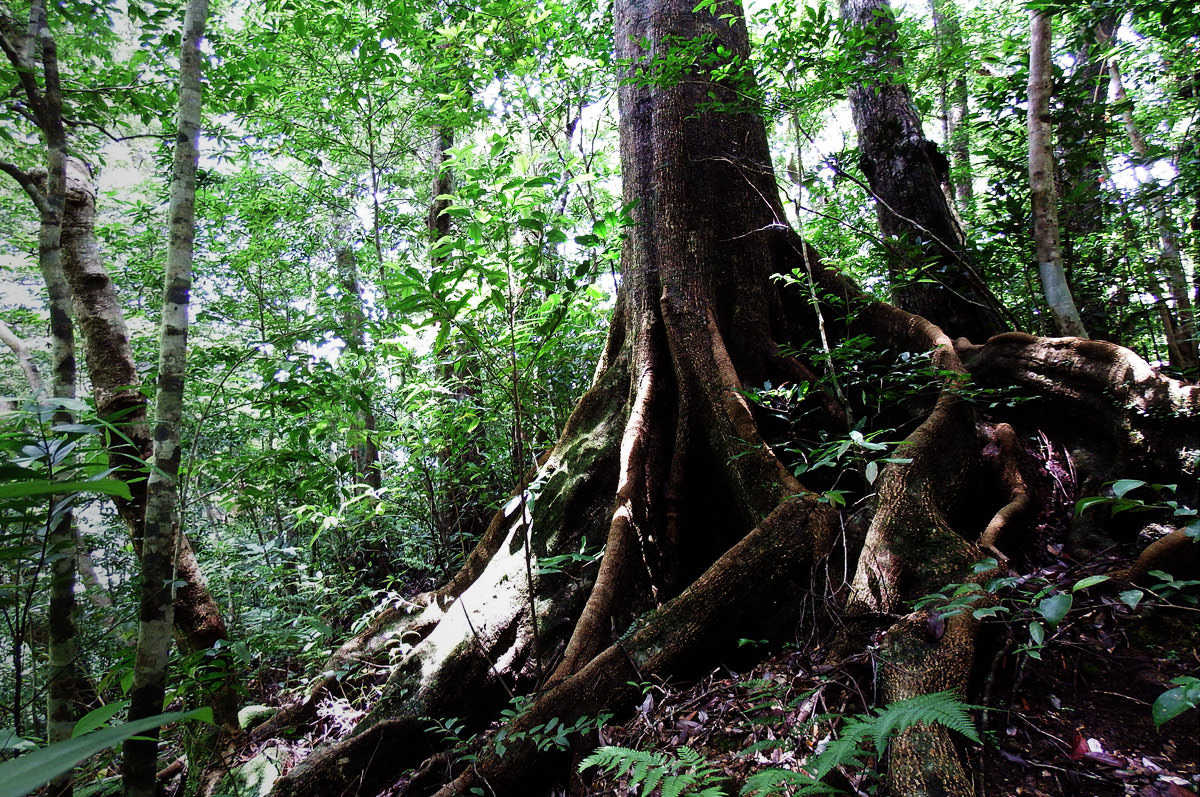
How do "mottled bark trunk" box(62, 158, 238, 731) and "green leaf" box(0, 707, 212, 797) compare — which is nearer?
"green leaf" box(0, 707, 212, 797)

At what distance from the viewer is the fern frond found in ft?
3.84

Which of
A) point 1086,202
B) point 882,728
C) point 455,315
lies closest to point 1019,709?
point 882,728

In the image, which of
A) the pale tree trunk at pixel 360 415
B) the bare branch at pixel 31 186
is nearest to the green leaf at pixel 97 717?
the pale tree trunk at pixel 360 415

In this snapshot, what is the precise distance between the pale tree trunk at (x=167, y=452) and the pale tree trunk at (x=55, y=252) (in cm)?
49

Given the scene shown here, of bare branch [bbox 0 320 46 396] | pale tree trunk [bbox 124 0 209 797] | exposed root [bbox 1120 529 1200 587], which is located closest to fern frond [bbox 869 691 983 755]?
exposed root [bbox 1120 529 1200 587]

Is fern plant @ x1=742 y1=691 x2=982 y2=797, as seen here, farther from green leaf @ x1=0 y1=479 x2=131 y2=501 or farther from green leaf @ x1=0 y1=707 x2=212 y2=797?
green leaf @ x1=0 y1=479 x2=131 y2=501

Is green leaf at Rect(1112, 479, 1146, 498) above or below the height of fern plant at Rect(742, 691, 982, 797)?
above

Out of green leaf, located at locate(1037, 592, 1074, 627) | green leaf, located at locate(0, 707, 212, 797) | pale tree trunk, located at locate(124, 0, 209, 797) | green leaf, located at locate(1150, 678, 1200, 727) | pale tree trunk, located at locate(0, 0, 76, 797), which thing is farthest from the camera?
pale tree trunk, located at locate(0, 0, 76, 797)

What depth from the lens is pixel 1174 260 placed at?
4.07 m

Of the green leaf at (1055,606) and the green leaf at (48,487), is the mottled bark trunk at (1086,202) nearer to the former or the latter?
the green leaf at (1055,606)

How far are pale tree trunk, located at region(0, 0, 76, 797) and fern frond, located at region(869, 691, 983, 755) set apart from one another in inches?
118

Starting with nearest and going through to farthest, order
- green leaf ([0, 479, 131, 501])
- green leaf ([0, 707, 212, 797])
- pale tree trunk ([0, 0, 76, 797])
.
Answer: green leaf ([0, 707, 212, 797])
green leaf ([0, 479, 131, 501])
pale tree trunk ([0, 0, 76, 797])

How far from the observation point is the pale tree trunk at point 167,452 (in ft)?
6.09

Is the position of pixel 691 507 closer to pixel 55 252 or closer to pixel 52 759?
pixel 52 759
